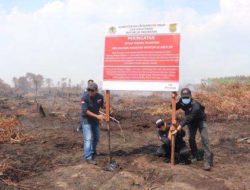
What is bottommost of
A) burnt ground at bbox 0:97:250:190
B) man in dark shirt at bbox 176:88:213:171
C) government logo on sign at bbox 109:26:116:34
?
burnt ground at bbox 0:97:250:190

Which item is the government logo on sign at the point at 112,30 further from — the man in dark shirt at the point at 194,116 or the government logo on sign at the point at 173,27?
the man in dark shirt at the point at 194,116

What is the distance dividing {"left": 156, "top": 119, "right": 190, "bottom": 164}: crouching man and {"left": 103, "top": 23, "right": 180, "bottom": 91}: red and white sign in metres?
0.91

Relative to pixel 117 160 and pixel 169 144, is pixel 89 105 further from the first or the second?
pixel 169 144

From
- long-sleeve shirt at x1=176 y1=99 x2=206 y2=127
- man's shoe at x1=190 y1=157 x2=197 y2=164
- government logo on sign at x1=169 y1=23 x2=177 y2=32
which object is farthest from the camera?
man's shoe at x1=190 y1=157 x2=197 y2=164

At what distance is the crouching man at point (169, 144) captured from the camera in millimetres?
8303

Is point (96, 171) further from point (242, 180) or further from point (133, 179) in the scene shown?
point (242, 180)

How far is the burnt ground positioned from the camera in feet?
23.5

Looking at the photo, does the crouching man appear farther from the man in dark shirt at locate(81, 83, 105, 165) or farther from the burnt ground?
the man in dark shirt at locate(81, 83, 105, 165)

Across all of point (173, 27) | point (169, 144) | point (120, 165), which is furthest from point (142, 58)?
point (120, 165)

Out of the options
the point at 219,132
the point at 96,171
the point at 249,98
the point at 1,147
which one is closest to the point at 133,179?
the point at 96,171

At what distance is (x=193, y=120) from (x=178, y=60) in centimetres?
137

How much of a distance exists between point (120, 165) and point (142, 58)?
7.61 feet

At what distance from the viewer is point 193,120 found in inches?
329

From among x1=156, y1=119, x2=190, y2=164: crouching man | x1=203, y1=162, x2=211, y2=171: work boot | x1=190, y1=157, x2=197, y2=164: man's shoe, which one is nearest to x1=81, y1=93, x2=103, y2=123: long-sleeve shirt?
x1=156, y1=119, x2=190, y2=164: crouching man
